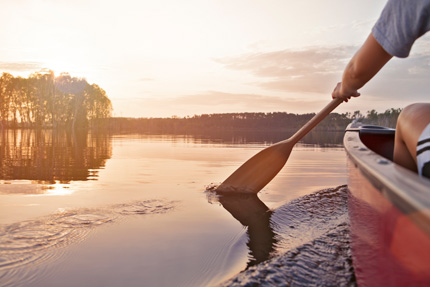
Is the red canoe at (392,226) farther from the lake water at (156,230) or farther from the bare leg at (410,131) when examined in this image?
the lake water at (156,230)

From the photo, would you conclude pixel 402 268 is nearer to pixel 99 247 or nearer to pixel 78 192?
pixel 99 247

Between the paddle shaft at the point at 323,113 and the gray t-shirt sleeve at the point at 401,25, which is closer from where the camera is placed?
the gray t-shirt sleeve at the point at 401,25

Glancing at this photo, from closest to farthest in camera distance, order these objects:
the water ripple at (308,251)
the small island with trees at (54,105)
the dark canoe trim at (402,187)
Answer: the dark canoe trim at (402,187), the water ripple at (308,251), the small island with trees at (54,105)

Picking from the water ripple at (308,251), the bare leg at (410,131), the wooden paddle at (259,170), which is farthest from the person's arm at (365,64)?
the wooden paddle at (259,170)

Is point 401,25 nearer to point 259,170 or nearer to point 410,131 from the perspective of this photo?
point 410,131

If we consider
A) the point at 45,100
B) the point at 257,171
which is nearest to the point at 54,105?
the point at 45,100

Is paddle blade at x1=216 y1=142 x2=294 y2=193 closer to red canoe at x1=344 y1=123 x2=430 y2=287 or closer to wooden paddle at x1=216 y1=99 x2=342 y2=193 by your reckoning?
wooden paddle at x1=216 y1=99 x2=342 y2=193

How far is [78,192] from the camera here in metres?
4.57

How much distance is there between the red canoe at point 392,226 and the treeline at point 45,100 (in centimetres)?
4832

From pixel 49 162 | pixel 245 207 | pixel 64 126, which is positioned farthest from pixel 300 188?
pixel 64 126

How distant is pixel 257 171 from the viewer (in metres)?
5.05

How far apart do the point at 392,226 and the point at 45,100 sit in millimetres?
54236

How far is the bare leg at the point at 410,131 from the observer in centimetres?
122

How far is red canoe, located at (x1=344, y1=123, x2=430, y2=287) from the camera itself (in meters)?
0.76
